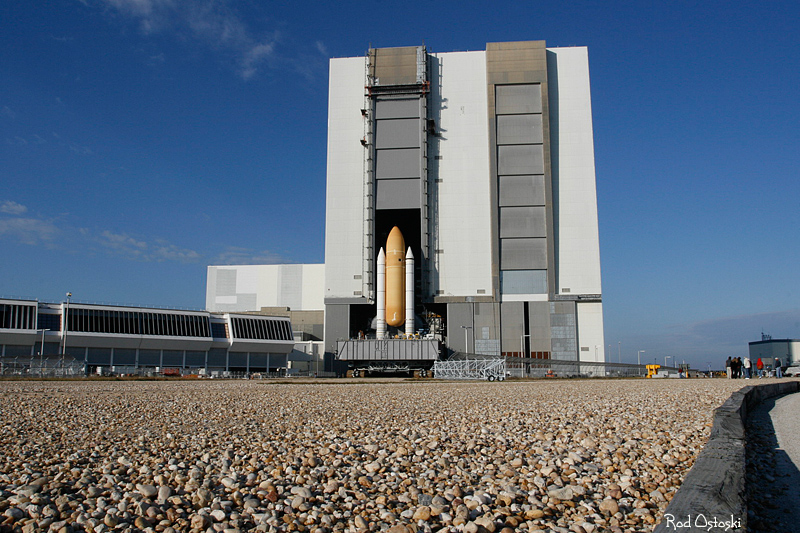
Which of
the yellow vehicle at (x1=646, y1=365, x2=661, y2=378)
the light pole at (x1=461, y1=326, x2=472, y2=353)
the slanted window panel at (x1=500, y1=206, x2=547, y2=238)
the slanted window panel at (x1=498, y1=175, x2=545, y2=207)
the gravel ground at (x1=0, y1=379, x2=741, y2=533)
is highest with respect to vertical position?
the slanted window panel at (x1=498, y1=175, x2=545, y2=207)

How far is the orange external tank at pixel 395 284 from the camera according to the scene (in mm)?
57688

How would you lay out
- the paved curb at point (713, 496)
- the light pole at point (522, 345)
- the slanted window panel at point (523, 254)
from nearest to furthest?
the paved curb at point (713, 496) → the light pole at point (522, 345) → the slanted window panel at point (523, 254)

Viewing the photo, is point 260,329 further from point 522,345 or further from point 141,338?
point 522,345

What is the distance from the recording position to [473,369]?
46875 mm

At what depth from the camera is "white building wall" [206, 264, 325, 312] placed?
8238 cm

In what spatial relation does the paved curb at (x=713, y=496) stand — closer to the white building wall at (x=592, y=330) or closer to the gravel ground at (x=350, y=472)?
the gravel ground at (x=350, y=472)

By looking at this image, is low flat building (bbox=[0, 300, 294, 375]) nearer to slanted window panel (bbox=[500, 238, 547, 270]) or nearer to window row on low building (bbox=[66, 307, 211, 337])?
window row on low building (bbox=[66, 307, 211, 337])

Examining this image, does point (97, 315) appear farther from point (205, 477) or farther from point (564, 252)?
point (205, 477)

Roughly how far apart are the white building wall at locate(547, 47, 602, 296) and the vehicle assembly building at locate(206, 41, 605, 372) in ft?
0.38

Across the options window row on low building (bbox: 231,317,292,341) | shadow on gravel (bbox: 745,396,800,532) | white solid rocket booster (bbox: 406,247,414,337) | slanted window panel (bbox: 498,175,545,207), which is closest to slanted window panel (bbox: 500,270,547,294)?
slanted window panel (bbox: 498,175,545,207)

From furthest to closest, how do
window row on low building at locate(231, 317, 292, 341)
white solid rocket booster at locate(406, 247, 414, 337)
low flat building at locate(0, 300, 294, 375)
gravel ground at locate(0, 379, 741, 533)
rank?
window row on low building at locate(231, 317, 292, 341) → low flat building at locate(0, 300, 294, 375) → white solid rocket booster at locate(406, 247, 414, 337) → gravel ground at locate(0, 379, 741, 533)

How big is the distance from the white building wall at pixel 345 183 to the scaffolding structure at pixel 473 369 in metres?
14.1

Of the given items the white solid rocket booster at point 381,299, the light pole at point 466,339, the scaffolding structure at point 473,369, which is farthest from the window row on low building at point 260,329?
the scaffolding structure at point 473,369

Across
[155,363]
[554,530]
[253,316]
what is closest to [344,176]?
[253,316]
